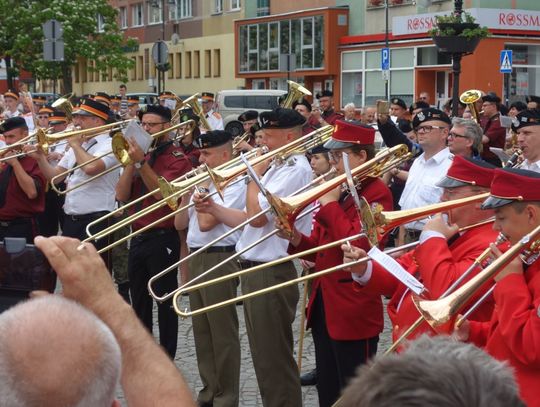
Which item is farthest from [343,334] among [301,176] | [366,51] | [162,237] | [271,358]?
[366,51]

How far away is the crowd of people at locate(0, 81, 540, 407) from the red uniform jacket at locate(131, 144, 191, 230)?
0.02m

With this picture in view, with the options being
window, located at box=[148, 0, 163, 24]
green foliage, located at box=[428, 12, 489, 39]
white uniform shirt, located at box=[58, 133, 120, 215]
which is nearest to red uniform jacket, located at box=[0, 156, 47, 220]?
white uniform shirt, located at box=[58, 133, 120, 215]

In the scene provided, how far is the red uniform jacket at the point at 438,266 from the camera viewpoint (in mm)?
3859

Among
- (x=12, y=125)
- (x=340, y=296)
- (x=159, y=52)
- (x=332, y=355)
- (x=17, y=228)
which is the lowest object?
(x=332, y=355)

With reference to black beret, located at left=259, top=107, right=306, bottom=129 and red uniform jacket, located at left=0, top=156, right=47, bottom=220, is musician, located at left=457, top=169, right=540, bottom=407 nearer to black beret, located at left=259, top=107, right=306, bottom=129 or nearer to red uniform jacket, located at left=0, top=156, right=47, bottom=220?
black beret, located at left=259, top=107, right=306, bottom=129

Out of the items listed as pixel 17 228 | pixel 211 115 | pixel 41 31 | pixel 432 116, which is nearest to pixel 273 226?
pixel 432 116

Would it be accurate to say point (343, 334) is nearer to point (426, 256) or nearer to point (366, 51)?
point (426, 256)

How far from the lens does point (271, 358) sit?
5559mm

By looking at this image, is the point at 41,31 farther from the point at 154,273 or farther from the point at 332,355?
the point at 332,355

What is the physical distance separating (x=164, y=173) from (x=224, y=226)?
117 cm

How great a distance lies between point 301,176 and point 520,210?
217cm

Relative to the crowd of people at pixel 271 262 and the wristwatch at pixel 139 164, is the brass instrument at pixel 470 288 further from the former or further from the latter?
the wristwatch at pixel 139 164

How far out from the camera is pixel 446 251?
391cm

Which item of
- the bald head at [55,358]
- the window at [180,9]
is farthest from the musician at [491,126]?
the window at [180,9]
